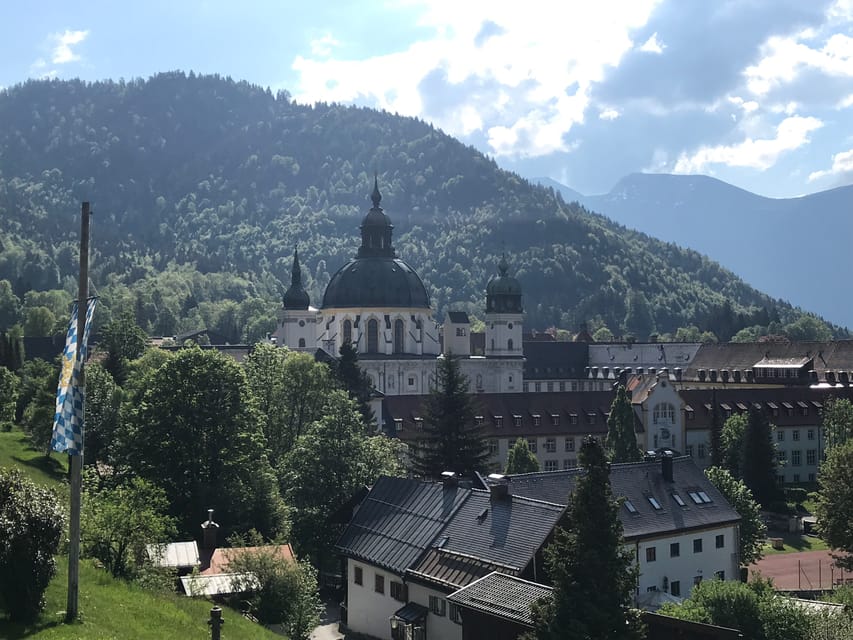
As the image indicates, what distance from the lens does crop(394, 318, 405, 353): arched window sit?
404 ft

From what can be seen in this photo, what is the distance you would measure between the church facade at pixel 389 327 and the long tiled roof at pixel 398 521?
7096 centimetres

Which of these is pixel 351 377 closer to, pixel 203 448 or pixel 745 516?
pixel 203 448

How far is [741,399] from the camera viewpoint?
314ft

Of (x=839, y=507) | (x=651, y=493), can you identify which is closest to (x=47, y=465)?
(x=651, y=493)

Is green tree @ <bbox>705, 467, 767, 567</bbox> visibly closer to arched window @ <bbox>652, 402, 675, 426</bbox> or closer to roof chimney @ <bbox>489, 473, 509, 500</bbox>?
roof chimney @ <bbox>489, 473, 509, 500</bbox>

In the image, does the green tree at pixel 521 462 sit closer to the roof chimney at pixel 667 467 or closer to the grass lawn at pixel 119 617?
the roof chimney at pixel 667 467

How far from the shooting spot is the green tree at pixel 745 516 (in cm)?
5331

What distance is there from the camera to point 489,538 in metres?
39.3

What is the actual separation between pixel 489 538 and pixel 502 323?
93.4 metres

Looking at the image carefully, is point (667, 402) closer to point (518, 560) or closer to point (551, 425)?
point (551, 425)

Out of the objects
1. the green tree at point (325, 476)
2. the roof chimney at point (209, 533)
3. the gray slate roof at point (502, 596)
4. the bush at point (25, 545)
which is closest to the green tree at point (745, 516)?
the green tree at point (325, 476)

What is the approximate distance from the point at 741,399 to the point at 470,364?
131 ft

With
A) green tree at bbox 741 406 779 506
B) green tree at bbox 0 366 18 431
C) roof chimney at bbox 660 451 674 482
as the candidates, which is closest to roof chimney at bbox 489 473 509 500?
roof chimney at bbox 660 451 674 482

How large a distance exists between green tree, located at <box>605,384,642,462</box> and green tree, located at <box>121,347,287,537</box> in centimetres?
2991
